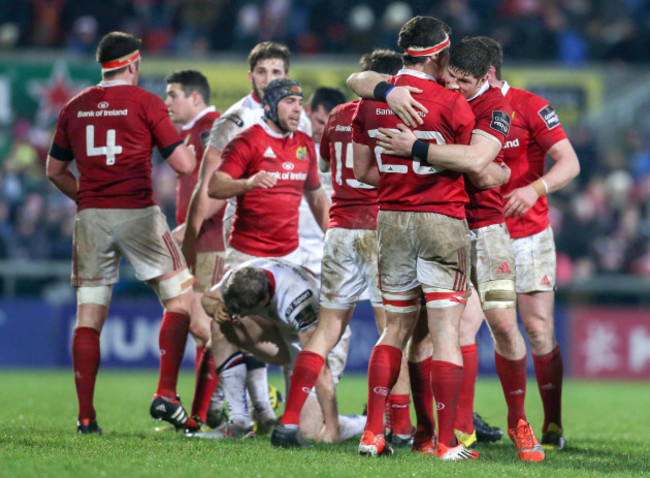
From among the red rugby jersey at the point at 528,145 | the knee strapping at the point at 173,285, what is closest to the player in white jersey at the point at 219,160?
the knee strapping at the point at 173,285

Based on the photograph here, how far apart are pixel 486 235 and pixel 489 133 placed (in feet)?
2.78

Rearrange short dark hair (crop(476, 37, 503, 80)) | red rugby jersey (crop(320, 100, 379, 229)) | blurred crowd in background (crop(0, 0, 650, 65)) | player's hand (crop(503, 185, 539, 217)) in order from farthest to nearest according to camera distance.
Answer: blurred crowd in background (crop(0, 0, 650, 65)) < red rugby jersey (crop(320, 100, 379, 229)) < short dark hair (crop(476, 37, 503, 80)) < player's hand (crop(503, 185, 539, 217))

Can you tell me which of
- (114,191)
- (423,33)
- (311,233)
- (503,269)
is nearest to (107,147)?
(114,191)

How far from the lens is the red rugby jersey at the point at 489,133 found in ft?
20.9

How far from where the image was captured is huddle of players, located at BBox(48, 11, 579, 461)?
630 cm

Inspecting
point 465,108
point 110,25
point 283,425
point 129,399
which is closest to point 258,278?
point 283,425

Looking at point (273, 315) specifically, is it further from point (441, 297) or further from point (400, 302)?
point (441, 297)

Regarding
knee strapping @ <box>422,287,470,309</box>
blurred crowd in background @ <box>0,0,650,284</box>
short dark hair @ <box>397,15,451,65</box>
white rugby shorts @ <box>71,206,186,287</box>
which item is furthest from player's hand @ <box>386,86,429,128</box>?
blurred crowd in background @ <box>0,0,650,284</box>

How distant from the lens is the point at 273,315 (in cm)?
716

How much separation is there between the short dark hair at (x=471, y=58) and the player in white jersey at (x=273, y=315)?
6.04 ft

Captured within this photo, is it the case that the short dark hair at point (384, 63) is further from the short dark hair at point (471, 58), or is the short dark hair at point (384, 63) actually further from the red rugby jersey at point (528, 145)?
the short dark hair at point (471, 58)

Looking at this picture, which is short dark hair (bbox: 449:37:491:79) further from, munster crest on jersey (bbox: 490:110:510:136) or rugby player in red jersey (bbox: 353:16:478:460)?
munster crest on jersey (bbox: 490:110:510:136)

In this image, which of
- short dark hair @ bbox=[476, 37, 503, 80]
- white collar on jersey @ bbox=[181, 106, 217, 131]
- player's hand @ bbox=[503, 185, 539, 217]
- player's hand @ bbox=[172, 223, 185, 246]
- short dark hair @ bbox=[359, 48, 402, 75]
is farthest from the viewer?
white collar on jersey @ bbox=[181, 106, 217, 131]

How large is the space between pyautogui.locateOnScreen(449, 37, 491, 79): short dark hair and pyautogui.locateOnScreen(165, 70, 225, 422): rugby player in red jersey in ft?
9.31
